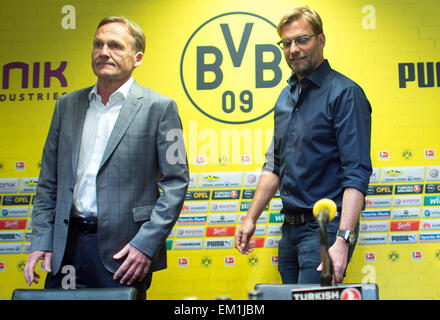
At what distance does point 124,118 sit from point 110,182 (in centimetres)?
30

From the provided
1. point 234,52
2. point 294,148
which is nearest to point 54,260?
point 294,148

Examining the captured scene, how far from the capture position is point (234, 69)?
3486 millimetres

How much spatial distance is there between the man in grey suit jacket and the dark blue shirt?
1.68 feet

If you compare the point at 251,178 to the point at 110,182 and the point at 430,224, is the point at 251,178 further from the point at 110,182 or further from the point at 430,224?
the point at 110,182

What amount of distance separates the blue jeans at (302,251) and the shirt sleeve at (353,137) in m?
0.22

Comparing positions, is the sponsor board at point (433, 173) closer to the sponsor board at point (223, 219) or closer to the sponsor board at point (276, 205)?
the sponsor board at point (276, 205)

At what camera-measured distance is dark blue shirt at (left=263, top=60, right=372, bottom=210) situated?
6.75 ft

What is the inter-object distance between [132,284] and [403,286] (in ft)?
6.84

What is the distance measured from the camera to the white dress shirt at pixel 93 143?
211 centimetres

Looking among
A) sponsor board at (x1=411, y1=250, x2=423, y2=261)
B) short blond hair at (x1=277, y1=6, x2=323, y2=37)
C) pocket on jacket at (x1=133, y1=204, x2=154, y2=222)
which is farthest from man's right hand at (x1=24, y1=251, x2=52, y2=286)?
sponsor board at (x1=411, y1=250, x2=423, y2=261)


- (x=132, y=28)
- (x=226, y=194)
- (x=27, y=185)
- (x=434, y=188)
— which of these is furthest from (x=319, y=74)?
(x=27, y=185)

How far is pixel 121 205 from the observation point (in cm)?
209

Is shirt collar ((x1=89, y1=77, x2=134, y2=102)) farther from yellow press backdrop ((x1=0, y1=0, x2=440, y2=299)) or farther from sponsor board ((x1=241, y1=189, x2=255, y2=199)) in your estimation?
sponsor board ((x1=241, y1=189, x2=255, y2=199))
